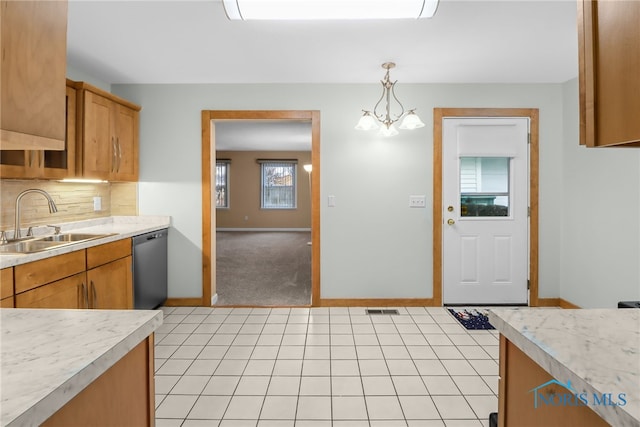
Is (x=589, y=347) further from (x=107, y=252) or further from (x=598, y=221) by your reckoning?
(x=598, y=221)

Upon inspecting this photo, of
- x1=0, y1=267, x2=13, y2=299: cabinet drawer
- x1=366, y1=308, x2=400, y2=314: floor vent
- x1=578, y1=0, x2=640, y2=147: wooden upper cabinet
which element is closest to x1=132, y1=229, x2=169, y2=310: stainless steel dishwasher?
x1=0, y1=267, x2=13, y2=299: cabinet drawer

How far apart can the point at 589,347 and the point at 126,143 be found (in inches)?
150

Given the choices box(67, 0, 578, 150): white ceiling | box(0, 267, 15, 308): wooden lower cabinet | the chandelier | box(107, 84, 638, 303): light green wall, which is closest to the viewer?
box(0, 267, 15, 308): wooden lower cabinet

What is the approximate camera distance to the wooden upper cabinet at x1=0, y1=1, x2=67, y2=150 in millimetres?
759

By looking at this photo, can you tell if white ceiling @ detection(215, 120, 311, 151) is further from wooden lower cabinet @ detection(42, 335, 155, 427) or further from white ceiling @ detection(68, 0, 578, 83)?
wooden lower cabinet @ detection(42, 335, 155, 427)

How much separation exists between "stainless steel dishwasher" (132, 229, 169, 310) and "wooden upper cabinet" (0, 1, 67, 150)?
2.48 meters

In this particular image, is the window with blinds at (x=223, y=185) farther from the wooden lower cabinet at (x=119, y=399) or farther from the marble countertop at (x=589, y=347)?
the marble countertop at (x=589, y=347)

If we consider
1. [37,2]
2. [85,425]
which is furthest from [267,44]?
[85,425]

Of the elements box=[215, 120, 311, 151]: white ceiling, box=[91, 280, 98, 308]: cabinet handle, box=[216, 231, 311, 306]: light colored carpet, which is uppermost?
box=[215, 120, 311, 151]: white ceiling

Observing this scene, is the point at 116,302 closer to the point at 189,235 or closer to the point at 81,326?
the point at 189,235

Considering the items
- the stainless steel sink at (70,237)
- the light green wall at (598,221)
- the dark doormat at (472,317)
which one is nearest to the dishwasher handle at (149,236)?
the stainless steel sink at (70,237)

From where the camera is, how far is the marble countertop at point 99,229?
1985 mm

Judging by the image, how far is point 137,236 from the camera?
320 cm

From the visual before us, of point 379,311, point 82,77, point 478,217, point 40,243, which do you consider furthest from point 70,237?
point 478,217
